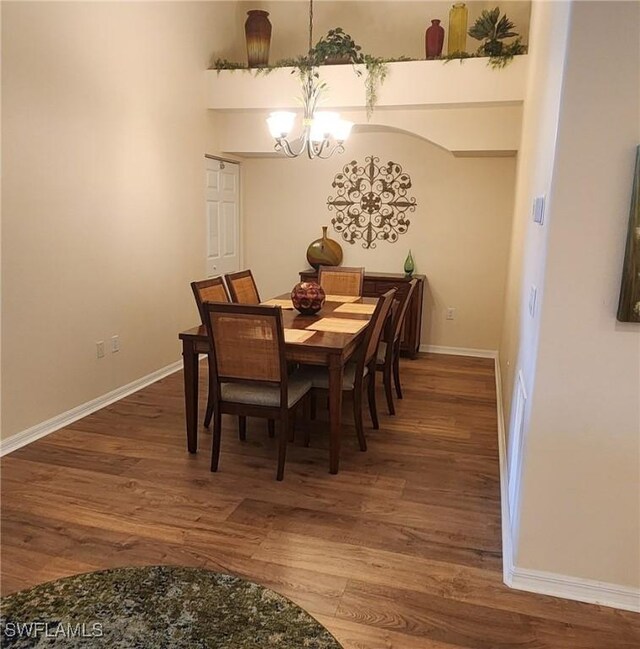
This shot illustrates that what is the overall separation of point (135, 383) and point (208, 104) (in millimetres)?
2608

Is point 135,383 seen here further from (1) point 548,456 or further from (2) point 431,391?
(1) point 548,456

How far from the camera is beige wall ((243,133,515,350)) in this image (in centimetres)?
525

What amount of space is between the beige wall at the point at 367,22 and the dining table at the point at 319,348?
2.95 m

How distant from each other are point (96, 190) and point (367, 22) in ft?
10.4

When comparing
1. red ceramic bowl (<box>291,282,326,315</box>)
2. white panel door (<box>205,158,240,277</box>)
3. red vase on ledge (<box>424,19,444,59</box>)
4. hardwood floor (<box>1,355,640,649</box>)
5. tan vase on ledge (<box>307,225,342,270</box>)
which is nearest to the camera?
hardwood floor (<box>1,355,640,649</box>)

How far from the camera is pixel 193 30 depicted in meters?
4.70

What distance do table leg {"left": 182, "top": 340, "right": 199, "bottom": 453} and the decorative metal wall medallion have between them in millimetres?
2970

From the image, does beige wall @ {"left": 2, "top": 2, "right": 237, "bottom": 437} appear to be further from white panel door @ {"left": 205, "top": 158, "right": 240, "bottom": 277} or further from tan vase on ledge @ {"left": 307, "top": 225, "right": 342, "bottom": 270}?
tan vase on ledge @ {"left": 307, "top": 225, "right": 342, "bottom": 270}

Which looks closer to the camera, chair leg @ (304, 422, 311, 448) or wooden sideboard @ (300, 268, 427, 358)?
chair leg @ (304, 422, 311, 448)

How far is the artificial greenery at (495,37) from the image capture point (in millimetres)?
4293

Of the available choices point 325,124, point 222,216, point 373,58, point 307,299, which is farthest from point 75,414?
point 373,58

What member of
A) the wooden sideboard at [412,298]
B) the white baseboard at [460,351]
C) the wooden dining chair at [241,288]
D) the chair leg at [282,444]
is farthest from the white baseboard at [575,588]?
the white baseboard at [460,351]

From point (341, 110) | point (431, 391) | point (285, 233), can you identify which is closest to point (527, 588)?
point (431, 391)

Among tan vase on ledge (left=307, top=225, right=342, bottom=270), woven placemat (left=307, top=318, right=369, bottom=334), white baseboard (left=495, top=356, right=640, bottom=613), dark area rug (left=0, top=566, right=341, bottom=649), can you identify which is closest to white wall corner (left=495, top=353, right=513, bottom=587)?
white baseboard (left=495, top=356, right=640, bottom=613)
